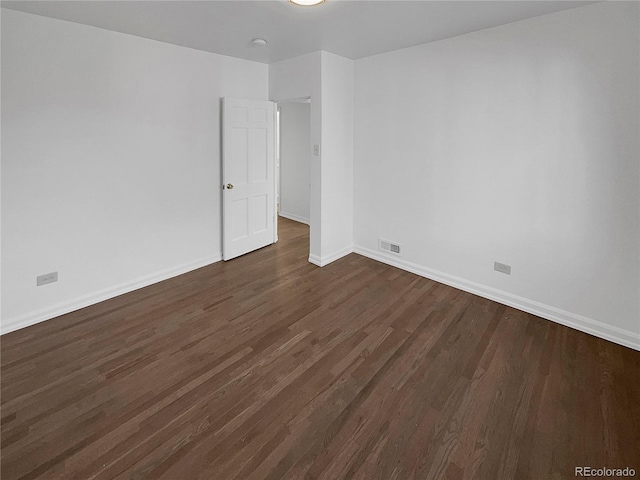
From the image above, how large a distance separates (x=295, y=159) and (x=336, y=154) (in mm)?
2587

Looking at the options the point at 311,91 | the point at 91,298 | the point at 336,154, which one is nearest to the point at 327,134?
the point at 336,154

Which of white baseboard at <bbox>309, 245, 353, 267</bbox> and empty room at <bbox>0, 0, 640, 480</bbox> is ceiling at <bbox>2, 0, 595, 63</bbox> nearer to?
empty room at <bbox>0, 0, 640, 480</bbox>

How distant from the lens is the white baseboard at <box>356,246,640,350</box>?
110 inches

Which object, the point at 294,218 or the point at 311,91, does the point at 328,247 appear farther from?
the point at 294,218

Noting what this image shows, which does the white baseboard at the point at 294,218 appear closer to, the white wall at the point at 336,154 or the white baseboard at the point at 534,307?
the white wall at the point at 336,154

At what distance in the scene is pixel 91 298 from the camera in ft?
11.2

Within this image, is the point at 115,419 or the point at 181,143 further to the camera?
the point at 181,143

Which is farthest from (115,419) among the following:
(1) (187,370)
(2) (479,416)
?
(2) (479,416)

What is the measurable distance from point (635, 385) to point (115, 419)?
335 cm

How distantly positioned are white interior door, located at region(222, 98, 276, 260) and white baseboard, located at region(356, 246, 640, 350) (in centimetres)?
188

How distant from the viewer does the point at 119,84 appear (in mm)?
3316

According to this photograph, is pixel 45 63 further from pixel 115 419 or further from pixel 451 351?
pixel 451 351

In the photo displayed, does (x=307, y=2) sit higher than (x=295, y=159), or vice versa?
(x=307, y=2)

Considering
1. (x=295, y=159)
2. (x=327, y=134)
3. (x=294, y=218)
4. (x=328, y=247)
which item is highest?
(x=327, y=134)
